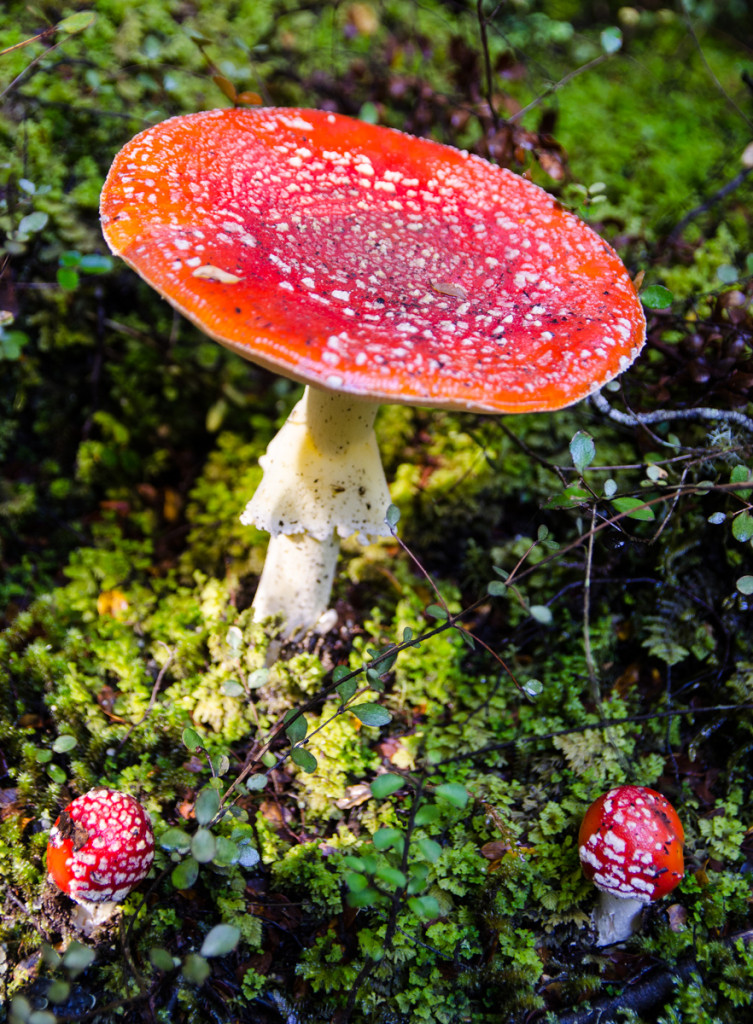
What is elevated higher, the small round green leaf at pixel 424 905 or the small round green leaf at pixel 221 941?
the small round green leaf at pixel 221 941

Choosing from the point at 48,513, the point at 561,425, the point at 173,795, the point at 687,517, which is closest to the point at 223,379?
the point at 48,513

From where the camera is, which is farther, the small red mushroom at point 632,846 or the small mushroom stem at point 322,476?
the small mushroom stem at point 322,476

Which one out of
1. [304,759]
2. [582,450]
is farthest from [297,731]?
[582,450]

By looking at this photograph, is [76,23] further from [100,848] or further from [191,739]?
[100,848]

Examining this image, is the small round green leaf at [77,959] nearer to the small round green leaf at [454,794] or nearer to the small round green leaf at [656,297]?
the small round green leaf at [454,794]

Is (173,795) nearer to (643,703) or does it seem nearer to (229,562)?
(229,562)

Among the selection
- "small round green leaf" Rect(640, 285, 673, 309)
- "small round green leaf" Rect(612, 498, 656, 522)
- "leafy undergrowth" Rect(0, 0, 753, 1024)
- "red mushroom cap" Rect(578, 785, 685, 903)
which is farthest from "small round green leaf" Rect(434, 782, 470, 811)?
"small round green leaf" Rect(640, 285, 673, 309)

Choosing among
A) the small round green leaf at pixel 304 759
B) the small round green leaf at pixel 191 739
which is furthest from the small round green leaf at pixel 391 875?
the small round green leaf at pixel 191 739
